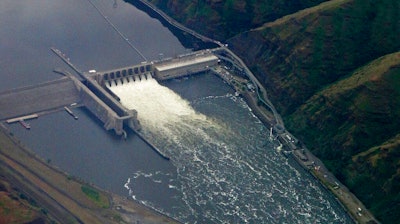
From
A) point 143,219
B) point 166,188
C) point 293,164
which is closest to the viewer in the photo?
point 143,219

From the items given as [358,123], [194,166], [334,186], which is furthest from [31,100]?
[358,123]

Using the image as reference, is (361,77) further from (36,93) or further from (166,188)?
(36,93)

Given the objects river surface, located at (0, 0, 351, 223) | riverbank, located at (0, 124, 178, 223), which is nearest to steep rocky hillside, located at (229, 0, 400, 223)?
river surface, located at (0, 0, 351, 223)

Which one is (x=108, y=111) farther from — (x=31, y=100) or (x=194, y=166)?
(x=194, y=166)

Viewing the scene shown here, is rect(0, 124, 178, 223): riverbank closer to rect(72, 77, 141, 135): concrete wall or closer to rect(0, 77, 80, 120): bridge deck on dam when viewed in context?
rect(72, 77, 141, 135): concrete wall

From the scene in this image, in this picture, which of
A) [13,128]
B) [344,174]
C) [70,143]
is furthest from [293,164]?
[13,128]
